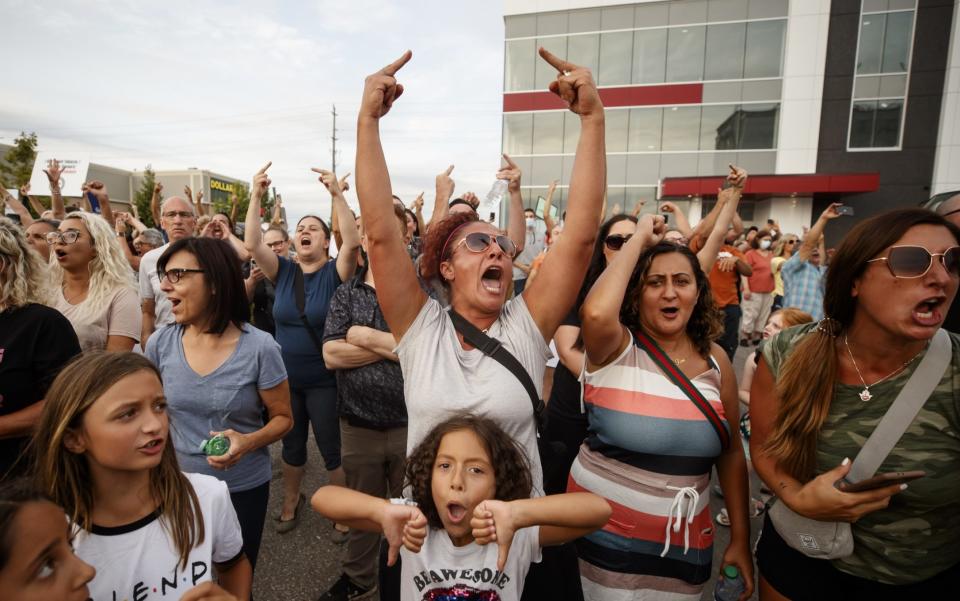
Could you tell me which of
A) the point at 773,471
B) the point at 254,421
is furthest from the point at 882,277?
the point at 254,421

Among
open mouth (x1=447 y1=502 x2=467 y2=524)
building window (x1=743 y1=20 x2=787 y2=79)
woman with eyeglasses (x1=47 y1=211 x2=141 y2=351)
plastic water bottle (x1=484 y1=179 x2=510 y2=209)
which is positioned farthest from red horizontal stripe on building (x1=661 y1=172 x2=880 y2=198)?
open mouth (x1=447 y1=502 x2=467 y2=524)

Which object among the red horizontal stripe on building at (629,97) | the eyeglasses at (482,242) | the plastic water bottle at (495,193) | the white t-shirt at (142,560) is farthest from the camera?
the red horizontal stripe on building at (629,97)

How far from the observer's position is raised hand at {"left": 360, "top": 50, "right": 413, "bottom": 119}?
1585 mm

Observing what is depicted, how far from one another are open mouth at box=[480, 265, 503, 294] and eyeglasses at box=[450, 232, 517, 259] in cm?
8

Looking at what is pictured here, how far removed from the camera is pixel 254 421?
228 cm

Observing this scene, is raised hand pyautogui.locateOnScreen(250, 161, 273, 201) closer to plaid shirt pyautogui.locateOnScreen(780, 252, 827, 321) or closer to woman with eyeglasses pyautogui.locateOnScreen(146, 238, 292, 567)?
woman with eyeglasses pyautogui.locateOnScreen(146, 238, 292, 567)

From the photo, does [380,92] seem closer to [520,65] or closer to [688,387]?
[688,387]

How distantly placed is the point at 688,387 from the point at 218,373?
6.65ft

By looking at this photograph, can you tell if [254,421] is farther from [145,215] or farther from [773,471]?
[145,215]

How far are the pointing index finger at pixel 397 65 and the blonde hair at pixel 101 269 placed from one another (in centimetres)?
244

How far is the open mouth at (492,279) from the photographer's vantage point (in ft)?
5.72

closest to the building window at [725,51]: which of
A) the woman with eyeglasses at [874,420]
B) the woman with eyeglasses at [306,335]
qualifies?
the woman with eyeglasses at [306,335]

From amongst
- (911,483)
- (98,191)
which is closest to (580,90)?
(911,483)

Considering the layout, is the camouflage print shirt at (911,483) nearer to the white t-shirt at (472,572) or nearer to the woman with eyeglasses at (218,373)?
the white t-shirt at (472,572)
